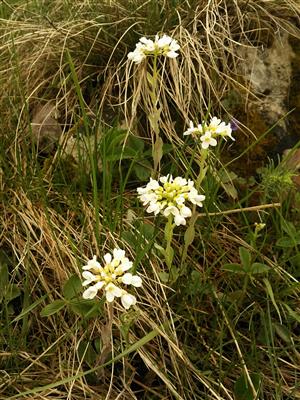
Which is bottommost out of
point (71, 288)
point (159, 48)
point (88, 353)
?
point (88, 353)

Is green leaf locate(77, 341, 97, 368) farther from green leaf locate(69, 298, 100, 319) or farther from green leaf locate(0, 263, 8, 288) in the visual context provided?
green leaf locate(0, 263, 8, 288)

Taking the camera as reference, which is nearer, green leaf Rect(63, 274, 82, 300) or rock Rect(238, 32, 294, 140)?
green leaf Rect(63, 274, 82, 300)

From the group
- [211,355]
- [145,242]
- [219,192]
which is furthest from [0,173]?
[211,355]

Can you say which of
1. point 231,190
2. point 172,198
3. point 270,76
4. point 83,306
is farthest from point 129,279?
point 270,76

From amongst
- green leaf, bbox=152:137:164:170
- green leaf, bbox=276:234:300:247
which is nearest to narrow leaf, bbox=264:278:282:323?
green leaf, bbox=276:234:300:247

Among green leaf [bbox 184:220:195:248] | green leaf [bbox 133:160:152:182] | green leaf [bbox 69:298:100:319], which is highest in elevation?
green leaf [bbox 184:220:195:248]

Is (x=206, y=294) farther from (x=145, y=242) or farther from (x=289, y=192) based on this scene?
(x=289, y=192)

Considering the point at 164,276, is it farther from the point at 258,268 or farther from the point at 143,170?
the point at 143,170

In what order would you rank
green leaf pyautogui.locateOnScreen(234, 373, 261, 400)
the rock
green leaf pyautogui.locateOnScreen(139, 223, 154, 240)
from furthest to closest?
the rock → green leaf pyautogui.locateOnScreen(139, 223, 154, 240) → green leaf pyautogui.locateOnScreen(234, 373, 261, 400)
